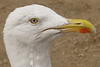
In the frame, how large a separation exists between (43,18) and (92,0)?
699 cm

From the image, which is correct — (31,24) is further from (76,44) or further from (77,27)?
(76,44)

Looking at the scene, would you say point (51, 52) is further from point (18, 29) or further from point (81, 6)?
point (18, 29)

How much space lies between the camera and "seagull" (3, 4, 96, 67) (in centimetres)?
321

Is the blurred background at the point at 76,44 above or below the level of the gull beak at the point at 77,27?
below

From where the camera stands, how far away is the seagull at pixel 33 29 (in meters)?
3.21

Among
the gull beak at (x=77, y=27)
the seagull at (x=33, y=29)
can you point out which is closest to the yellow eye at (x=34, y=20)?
the seagull at (x=33, y=29)

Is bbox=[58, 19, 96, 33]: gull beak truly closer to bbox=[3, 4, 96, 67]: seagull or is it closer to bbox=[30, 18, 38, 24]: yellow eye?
bbox=[3, 4, 96, 67]: seagull

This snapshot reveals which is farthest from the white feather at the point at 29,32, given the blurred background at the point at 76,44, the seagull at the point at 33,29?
the blurred background at the point at 76,44

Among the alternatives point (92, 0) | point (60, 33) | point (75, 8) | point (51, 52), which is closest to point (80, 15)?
point (75, 8)

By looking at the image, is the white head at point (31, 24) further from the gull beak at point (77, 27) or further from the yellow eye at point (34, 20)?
the gull beak at point (77, 27)

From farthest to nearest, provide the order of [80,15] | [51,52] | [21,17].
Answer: [80,15] < [51,52] < [21,17]

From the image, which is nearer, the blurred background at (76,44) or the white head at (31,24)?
the white head at (31,24)

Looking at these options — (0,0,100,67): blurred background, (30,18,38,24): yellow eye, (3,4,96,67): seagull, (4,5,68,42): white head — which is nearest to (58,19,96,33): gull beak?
(3,4,96,67): seagull

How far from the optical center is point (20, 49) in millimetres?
3260
